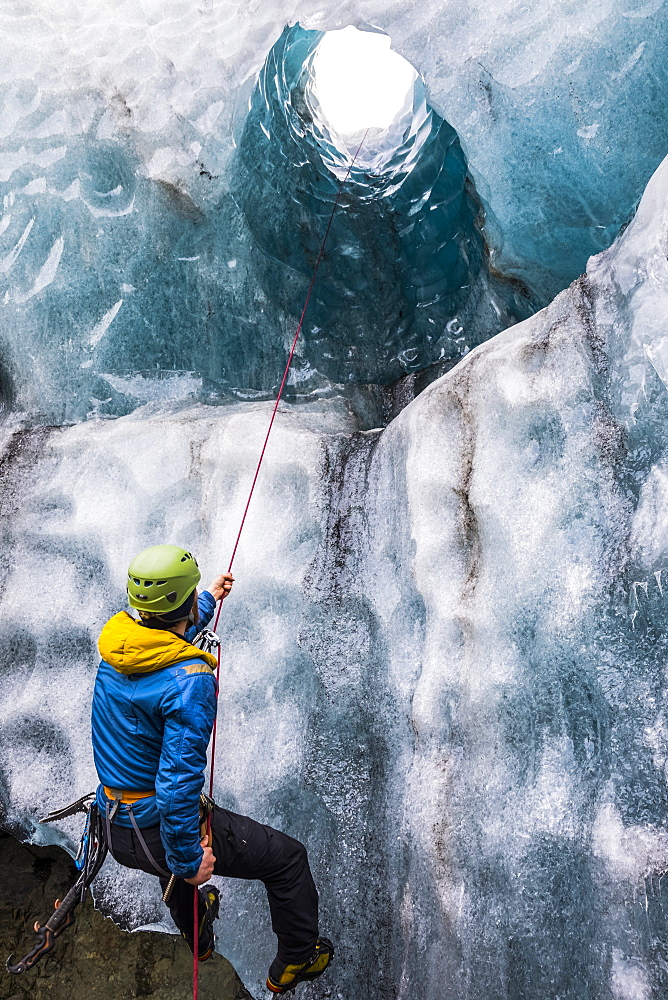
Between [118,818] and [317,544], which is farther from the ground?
[317,544]

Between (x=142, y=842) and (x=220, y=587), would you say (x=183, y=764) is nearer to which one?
(x=142, y=842)

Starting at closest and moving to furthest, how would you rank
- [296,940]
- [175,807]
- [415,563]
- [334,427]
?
[175,807], [296,940], [415,563], [334,427]

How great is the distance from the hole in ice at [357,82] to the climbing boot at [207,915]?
10.4 feet

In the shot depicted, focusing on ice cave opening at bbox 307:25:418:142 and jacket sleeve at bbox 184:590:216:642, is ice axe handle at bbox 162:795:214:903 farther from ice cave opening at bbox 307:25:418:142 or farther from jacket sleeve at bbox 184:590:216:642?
ice cave opening at bbox 307:25:418:142

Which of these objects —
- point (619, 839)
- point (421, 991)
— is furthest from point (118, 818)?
point (619, 839)

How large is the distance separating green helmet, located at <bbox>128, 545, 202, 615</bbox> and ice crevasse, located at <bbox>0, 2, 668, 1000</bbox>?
2.87 ft

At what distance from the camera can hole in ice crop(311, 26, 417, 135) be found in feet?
12.3

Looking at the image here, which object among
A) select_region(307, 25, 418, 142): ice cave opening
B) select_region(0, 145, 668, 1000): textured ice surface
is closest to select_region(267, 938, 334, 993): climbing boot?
select_region(0, 145, 668, 1000): textured ice surface

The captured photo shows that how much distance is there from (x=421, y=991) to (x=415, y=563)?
1302 millimetres

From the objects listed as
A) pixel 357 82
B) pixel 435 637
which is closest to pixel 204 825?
pixel 435 637

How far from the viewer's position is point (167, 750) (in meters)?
2.00

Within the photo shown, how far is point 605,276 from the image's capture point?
8.45ft

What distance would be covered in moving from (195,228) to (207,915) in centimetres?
268

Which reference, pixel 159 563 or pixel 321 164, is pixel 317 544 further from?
pixel 321 164
